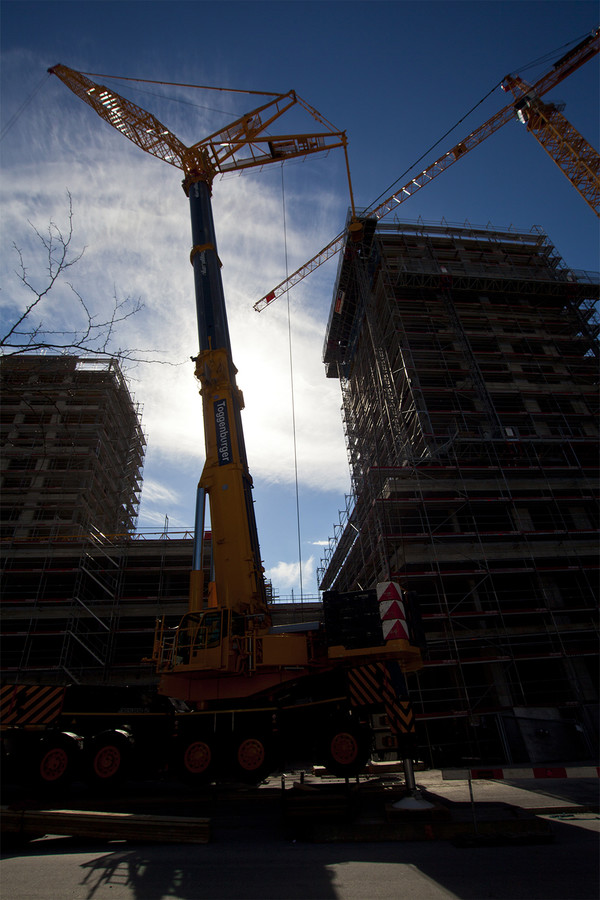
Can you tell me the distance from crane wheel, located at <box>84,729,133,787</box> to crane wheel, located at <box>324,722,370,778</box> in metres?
4.42

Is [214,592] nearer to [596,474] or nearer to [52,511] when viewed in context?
[596,474]

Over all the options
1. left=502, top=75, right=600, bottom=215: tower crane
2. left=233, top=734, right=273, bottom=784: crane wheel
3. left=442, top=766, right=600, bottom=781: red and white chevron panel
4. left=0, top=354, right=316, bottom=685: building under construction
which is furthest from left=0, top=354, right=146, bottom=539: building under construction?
left=502, top=75, right=600, bottom=215: tower crane

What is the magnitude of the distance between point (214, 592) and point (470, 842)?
Result: 8.43 meters

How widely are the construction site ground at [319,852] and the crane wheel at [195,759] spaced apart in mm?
1350

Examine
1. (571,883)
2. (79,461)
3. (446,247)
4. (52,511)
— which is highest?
(446,247)

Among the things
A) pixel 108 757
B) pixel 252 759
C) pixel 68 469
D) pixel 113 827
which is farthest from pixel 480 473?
pixel 68 469

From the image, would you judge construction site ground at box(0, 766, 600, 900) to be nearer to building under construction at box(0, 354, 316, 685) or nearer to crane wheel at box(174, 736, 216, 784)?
crane wheel at box(174, 736, 216, 784)

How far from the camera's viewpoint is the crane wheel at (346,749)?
924 cm

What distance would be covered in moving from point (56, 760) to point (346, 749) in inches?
251

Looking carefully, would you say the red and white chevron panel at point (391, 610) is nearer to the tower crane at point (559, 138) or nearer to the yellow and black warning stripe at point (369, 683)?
the yellow and black warning stripe at point (369, 683)

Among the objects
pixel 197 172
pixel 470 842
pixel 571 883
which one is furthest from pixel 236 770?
pixel 197 172

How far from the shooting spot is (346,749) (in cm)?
939

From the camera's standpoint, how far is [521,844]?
18.7 feet

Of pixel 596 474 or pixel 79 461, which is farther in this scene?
pixel 79 461
